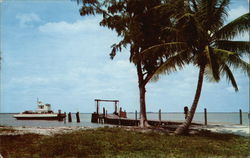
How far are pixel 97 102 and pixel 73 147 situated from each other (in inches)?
1109

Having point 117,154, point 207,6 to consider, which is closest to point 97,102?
point 207,6

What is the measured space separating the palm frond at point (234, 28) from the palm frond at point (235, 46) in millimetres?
376

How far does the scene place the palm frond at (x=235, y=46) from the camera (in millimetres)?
16453

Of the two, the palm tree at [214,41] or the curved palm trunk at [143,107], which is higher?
the palm tree at [214,41]

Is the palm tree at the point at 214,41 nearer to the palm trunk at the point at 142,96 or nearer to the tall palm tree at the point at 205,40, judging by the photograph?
the tall palm tree at the point at 205,40

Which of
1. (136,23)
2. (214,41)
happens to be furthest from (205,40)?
(136,23)

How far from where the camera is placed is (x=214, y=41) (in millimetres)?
17484

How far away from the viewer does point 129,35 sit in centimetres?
2031

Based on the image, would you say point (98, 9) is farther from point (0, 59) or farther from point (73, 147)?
point (73, 147)

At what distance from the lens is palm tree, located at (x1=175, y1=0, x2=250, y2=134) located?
16.1 meters

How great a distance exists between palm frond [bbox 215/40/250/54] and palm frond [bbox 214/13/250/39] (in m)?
0.38

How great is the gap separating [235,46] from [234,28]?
110 cm

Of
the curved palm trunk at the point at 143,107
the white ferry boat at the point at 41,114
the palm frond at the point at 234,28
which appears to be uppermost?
the palm frond at the point at 234,28

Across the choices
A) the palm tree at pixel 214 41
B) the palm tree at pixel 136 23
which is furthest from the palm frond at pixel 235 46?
the palm tree at pixel 136 23
